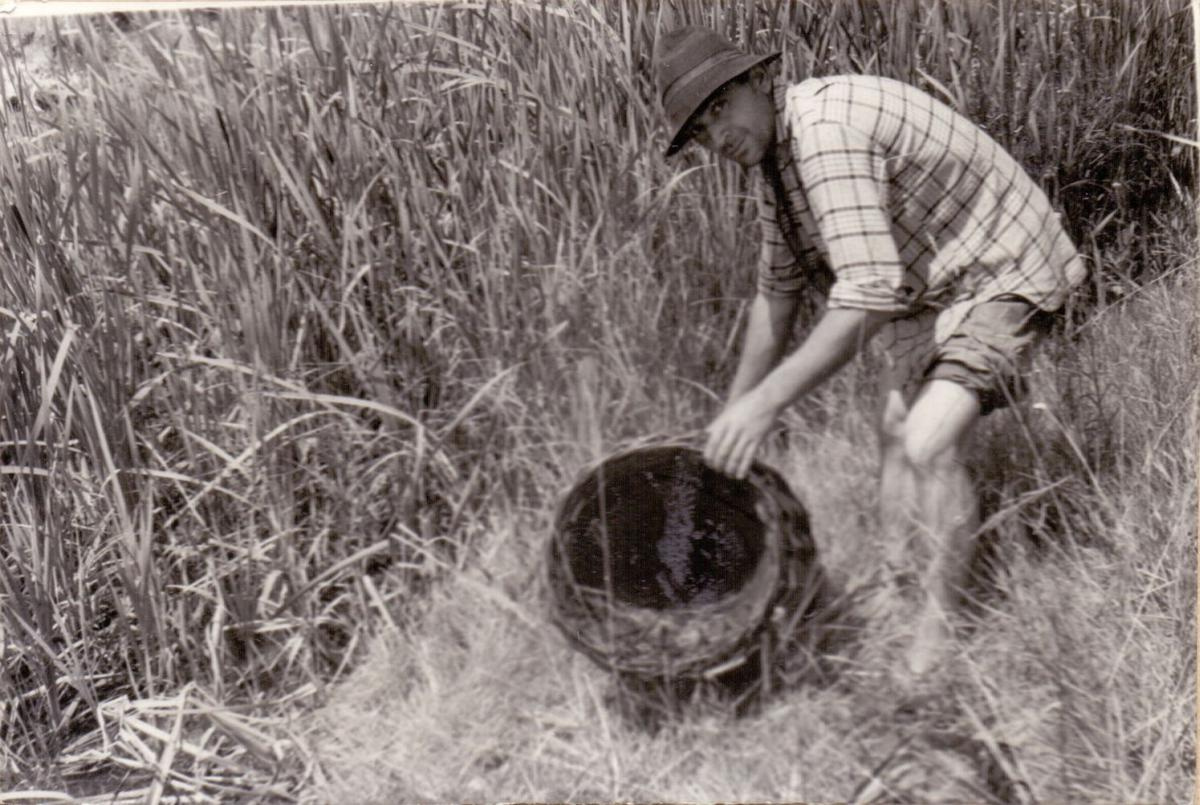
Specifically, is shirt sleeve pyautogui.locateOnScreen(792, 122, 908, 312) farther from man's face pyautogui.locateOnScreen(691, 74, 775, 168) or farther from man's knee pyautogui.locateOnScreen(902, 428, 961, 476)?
man's knee pyautogui.locateOnScreen(902, 428, 961, 476)

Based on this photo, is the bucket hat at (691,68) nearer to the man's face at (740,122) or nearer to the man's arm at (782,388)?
the man's face at (740,122)

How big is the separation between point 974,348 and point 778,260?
354 mm

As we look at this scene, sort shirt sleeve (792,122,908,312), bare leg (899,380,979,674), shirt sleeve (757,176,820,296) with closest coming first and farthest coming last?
shirt sleeve (792,122,908,312), bare leg (899,380,979,674), shirt sleeve (757,176,820,296)

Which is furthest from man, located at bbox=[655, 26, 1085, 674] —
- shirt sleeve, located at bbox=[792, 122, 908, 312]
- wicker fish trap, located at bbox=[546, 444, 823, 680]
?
wicker fish trap, located at bbox=[546, 444, 823, 680]

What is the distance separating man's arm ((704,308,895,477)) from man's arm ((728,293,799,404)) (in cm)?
18

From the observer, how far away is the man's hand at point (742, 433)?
66.7 inches

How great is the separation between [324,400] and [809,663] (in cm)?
90

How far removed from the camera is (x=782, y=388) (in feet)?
5.56

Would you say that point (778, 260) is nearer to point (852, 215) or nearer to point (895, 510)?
point (852, 215)

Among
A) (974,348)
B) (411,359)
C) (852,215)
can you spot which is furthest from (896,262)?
(411,359)

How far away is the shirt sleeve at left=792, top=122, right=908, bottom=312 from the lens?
5.47ft

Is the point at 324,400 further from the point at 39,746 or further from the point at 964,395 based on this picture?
the point at 964,395

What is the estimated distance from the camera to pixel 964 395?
1.76 m

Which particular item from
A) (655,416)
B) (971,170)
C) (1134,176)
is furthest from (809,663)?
(1134,176)
